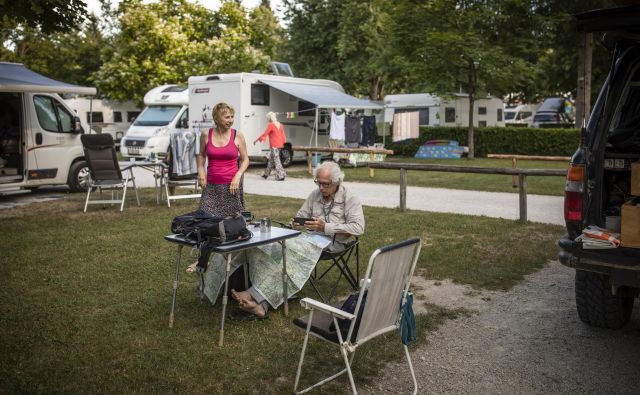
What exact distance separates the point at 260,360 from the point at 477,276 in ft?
9.15

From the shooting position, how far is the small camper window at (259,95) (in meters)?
17.1

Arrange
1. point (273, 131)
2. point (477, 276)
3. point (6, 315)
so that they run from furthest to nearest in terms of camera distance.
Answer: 1. point (273, 131)
2. point (477, 276)
3. point (6, 315)

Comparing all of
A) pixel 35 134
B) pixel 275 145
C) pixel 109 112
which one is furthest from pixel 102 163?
pixel 109 112

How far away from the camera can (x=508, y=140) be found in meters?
21.8

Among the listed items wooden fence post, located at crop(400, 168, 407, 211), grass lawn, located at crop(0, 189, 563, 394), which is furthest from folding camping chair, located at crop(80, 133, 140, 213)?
wooden fence post, located at crop(400, 168, 407, 211)

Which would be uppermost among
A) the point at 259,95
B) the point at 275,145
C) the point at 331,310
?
the point at 259,95

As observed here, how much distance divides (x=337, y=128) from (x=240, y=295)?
45.2 feet

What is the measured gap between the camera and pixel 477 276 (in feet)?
19.8

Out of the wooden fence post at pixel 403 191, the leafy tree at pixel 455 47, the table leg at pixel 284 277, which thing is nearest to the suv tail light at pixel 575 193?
the table leg at pixel 284 277

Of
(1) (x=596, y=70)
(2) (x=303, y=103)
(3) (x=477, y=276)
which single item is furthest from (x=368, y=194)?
(1) (x=596, y=70)

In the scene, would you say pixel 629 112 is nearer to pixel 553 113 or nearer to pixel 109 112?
pixel 553 113

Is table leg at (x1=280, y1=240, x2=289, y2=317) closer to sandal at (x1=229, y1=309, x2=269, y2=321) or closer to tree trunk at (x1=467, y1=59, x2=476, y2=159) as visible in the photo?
sandal at (x1=229, y1=309, x2=269, y2=321)

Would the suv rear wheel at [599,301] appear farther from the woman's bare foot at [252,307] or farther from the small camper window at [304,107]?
the small camper window at [304,107]

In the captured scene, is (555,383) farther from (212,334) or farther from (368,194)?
(368,194)
